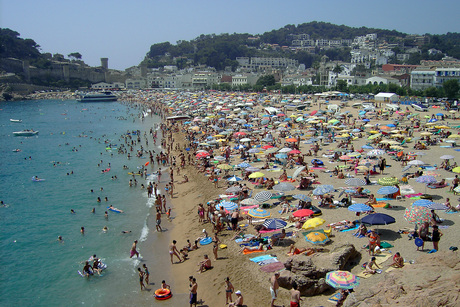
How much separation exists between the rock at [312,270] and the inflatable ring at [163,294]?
334 cm

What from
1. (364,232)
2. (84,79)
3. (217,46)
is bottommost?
(364,232)

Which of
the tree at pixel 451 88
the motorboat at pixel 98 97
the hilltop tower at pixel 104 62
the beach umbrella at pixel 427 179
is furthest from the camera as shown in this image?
the hilltop tower at pixel 104 62

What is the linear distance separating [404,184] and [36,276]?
1406 cm

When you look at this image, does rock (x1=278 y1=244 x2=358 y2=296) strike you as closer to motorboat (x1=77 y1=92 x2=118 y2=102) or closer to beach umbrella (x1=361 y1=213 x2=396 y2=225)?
beach umbrella (x1=361 y1=213 x2=396 y2=225)

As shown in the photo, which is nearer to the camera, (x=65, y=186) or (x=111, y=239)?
(x=111, y=239)

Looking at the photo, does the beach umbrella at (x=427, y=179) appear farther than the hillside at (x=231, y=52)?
No

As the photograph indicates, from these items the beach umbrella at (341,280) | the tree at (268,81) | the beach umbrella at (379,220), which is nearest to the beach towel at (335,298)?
the beach umbrella at (341,280)

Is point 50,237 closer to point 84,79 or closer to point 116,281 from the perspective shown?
point 116,281

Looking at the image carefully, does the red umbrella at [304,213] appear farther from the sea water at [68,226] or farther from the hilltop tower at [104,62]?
the hilltop tower at [104,62]

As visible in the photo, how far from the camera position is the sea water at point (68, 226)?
1105 centimetres

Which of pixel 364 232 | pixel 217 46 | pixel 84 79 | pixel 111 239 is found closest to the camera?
pixel 364 232

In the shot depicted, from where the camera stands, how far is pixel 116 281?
11.3 m

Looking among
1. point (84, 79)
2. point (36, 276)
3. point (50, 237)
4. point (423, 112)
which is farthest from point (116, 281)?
point (84, 79)

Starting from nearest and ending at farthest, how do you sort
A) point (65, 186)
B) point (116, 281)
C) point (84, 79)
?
point (116, 281) → point (65, 186) → point (84, 79)
